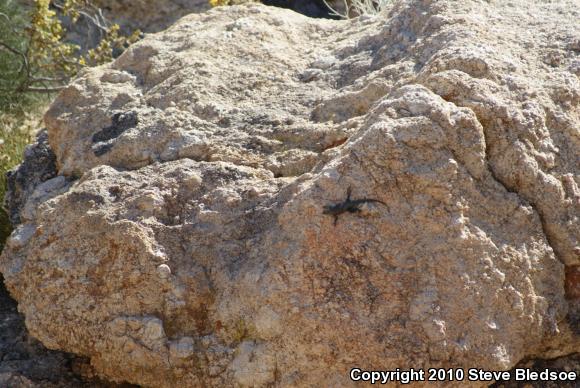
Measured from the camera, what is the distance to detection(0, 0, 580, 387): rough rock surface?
2.35 metres

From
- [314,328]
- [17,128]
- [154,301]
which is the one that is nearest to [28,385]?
[154,301]

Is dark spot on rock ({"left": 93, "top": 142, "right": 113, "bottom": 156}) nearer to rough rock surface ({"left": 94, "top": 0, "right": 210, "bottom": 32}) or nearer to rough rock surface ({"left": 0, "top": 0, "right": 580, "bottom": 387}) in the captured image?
rough rock surface ({"left": 0, "top": 0, "right": 580, "bottom": 387})

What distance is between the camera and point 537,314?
2434 millimetres

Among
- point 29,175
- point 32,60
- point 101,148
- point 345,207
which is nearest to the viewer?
point 345,207

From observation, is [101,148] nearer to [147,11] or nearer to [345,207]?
[345,207]

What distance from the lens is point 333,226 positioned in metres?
2.39

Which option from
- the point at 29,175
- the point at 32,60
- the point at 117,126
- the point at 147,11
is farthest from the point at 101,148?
the point at 147,11

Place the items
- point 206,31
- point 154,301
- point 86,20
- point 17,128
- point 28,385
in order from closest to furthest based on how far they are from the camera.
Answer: point 154,301 → point 28,385 → point 206,31 → point 17,128 → point 86,20

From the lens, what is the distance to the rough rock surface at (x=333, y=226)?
235 cm

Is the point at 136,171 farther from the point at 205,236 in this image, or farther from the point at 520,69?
the point at 520,69

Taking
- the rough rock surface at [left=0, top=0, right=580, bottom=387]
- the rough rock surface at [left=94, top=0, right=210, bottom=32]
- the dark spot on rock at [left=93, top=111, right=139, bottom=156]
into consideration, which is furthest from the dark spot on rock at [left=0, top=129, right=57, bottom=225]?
the rough rock surface at [left=94, top=0, right=210, bottom=32]

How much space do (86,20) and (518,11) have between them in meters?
5.58

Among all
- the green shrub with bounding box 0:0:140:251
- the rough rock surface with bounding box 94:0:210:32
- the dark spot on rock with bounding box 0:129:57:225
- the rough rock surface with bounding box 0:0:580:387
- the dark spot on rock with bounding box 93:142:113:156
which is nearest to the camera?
the rough rock surface with bounding box 0:0:580:387

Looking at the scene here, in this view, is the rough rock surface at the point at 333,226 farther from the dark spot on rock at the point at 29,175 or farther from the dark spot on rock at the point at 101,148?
the dark spot on rock at the point at 29,175
